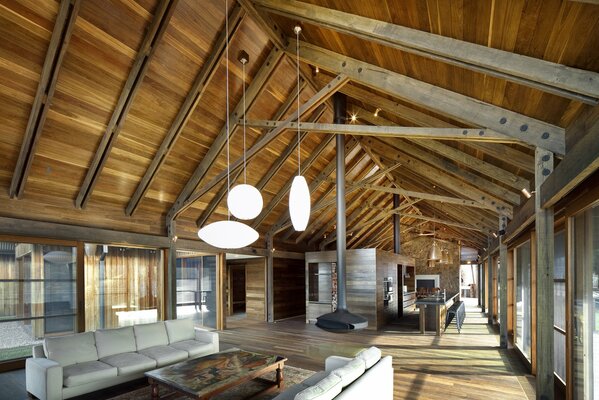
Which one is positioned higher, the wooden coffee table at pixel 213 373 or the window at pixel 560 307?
the window at pixel 560 307

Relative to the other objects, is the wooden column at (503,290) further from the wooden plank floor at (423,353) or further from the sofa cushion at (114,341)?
the sofa cushion at (114,341)

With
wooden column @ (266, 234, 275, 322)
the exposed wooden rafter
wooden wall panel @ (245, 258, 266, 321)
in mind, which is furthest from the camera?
wooden wall panel @ (245, 258, 266, 321)

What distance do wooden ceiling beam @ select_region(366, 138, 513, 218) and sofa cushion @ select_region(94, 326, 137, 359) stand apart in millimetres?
6376

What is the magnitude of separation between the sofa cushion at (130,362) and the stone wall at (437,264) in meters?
17.1

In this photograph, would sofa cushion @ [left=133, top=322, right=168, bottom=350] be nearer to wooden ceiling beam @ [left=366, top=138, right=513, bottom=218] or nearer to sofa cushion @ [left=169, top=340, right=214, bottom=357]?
sofa cushion @ [left=169, top=340, right=214, bottom=357]

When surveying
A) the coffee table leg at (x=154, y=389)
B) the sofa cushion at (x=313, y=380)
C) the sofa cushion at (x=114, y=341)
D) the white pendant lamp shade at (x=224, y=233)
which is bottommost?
the coffee table leg at (x=154, y=389)

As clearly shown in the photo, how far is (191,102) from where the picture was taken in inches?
237

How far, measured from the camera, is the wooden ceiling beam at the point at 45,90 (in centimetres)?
418

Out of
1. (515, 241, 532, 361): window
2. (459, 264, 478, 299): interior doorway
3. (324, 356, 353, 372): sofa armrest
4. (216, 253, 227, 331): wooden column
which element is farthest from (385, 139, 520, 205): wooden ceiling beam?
(459, 264, 478, 299): interior doorway

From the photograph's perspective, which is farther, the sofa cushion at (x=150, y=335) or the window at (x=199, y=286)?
the window at (x=199, y=286)

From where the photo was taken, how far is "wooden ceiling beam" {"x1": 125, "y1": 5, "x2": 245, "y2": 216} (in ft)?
17.7

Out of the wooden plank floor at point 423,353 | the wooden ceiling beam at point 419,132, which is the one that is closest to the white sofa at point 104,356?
the wooden plank floor at point 423,353

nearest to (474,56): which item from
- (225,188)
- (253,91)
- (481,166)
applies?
(481,166)

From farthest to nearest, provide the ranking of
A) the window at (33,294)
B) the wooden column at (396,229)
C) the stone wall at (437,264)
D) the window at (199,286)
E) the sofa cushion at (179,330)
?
1. the stone wall at (437,264)
2. the wooden column at (396,229)
3. the window at (199,286)
4. the sofa cushion at (179,330)
5. the window at (33,294)
